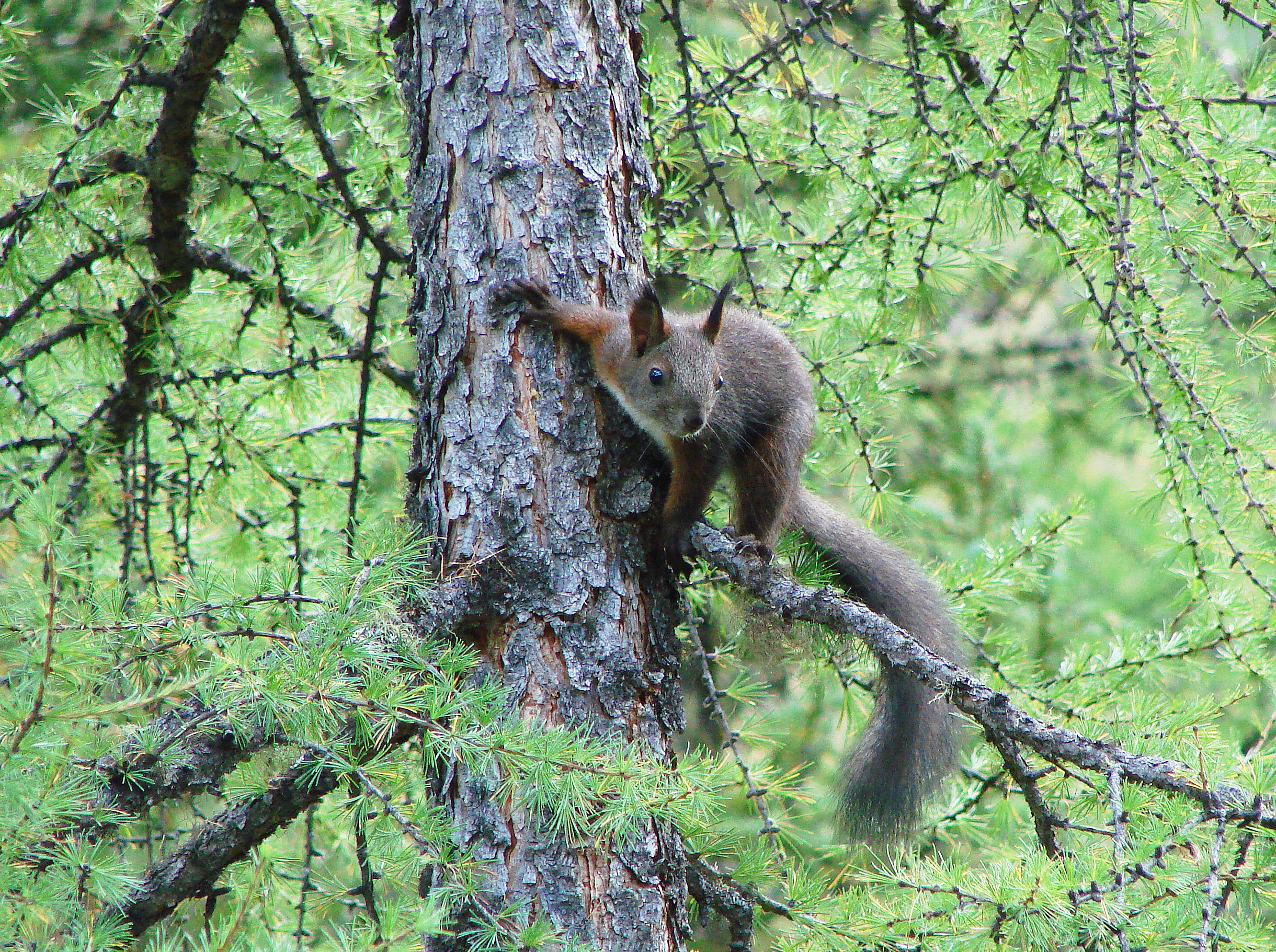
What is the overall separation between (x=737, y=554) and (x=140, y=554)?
6.24 feet

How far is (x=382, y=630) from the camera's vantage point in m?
1.60

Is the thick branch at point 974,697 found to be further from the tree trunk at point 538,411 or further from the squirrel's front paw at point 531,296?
the squirrel's front paw at point 531,296

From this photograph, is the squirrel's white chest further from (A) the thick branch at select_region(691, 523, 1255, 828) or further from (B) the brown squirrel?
(A) the thick branch at select_region(691, 523, 1255, 828)

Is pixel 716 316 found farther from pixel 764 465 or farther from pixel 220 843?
pixel 220 843

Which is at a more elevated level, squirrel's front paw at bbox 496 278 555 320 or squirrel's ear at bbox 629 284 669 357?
squirrel's ear at bbox 629 284 669 357

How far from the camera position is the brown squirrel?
7.09ft

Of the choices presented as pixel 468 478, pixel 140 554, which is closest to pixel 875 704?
pixel 468 478

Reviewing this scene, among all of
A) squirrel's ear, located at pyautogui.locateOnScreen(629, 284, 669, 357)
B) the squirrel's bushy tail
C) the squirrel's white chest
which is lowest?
the squirrel's bushy tail

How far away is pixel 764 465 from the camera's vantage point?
260 centimetres

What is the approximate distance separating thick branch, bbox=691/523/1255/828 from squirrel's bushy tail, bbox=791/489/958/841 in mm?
366

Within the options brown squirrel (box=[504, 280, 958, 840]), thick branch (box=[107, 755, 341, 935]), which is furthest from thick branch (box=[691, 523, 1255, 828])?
thick branch (box=[107, 755, 341, 935])

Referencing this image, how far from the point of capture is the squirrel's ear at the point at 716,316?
7.07 ft

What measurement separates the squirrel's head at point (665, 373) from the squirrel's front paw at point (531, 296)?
22cm

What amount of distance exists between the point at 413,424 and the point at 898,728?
1.53 m
